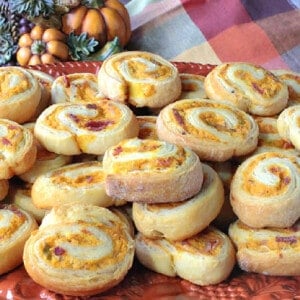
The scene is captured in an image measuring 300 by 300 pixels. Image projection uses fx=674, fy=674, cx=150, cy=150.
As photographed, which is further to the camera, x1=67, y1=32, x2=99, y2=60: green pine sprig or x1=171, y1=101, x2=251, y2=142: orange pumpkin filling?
x1=67, y1=32, x2=99, y2=60: green pine sprig

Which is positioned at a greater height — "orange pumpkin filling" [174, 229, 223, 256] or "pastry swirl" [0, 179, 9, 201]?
"pastry swirl" [0, 179, 9, 201]

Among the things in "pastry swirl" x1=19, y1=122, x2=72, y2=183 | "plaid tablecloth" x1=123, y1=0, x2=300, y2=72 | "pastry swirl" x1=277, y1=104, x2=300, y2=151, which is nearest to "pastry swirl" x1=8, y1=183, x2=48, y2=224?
"pastry swirl" x1=19, y1=122, x2=72, y2=183

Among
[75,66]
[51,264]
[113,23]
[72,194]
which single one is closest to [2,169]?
[72,194]

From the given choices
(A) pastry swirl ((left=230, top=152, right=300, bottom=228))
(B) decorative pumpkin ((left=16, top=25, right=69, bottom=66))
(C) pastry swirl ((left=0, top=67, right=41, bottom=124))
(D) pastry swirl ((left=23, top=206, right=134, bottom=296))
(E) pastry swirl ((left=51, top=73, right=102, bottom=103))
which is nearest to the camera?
(D) pastry swirl ((left=23, top=206, right=134, bottom=296))

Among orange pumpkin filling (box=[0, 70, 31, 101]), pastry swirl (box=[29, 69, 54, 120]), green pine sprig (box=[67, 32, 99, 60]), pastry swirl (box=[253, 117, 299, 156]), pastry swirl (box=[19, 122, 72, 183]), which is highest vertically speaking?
orange pumpkin filling (box=[0, 70, 31, 101])

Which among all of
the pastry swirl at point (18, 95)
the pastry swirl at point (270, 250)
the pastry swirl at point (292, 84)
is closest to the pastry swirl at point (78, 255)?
the pastry swirl at point (270, 250)

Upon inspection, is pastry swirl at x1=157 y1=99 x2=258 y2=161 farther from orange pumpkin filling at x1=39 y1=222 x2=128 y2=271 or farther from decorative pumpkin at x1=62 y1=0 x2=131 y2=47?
decorative pumpkin at x1=62 y1=0 x2=131 y2=47
